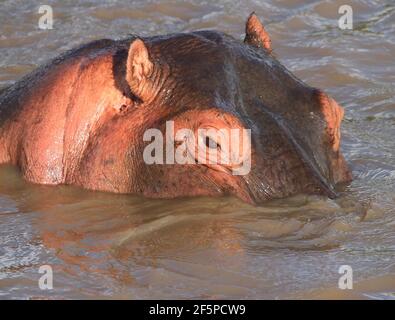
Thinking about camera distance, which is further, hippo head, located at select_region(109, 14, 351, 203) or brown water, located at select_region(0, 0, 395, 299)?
hippo head, located at select_region(109, 14, 351, 203)

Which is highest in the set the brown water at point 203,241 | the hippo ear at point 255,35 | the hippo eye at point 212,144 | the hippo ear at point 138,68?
the hippo ear at point 255,35

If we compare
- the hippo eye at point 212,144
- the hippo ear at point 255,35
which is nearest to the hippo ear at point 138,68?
the hippo eye at point 212,144

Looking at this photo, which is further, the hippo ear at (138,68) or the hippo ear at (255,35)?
the hippo ear at (255,35)

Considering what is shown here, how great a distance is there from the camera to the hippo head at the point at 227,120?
5852 mm

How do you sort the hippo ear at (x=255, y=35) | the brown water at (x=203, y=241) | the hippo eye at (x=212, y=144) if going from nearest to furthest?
the brown water at (x=203, y=241) → the hippo eye at (x=212, y=144) → the hippo ear at (x=255, y=35)

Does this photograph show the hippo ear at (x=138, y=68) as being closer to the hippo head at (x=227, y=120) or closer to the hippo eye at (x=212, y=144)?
the hippo head at (x=227, y=120)

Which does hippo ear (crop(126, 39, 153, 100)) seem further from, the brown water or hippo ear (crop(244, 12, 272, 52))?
hippo ear (crop(244, 12, 272, 52))

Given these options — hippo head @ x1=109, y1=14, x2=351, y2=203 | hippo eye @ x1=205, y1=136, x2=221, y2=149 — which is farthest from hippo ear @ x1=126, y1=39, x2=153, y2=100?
hippo eye @ x1=205, y1=136, x2=221, y2=149

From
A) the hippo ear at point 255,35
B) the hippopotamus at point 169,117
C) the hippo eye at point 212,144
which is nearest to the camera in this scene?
the hippo eye at point 212,144

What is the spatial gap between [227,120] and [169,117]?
1.43ft

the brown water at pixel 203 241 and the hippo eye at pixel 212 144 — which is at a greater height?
the hippo eye at pixel 212 144

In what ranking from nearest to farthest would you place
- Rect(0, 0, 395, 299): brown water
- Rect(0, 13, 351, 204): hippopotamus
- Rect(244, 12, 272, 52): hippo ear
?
Rect(0, 0, 395, 299): brown water → Rect(0, 13, 351, 204): hippopotamus → Rect(244, 12, 272, 52): hippo ear

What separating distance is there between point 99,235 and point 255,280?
1.15 m

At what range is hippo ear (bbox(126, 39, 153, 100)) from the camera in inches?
235
